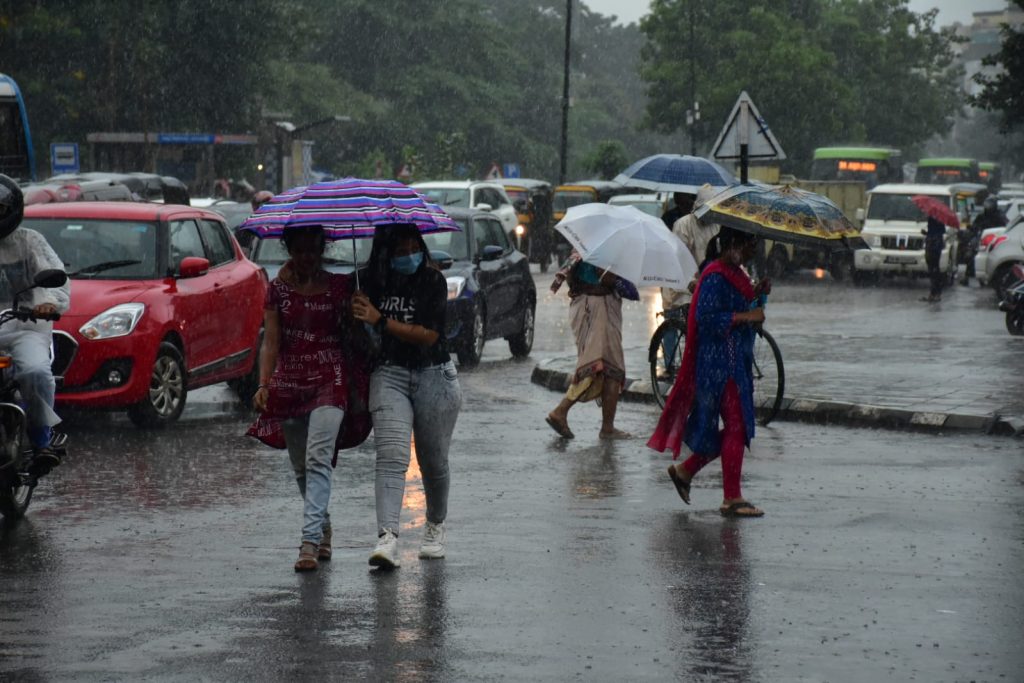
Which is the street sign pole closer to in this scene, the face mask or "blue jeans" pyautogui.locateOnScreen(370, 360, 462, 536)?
"blue jeans" pyautogui.locateOnScreen(370, 360, 462, 536)

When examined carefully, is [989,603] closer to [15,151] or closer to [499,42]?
[15,151]

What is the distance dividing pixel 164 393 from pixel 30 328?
4.14 m

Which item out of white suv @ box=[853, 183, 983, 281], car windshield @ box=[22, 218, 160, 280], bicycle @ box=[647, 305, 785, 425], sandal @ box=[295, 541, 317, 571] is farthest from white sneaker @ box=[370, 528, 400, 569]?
white suv @ box=[853, 183, 983, 281]

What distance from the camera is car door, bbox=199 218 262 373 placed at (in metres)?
14.5

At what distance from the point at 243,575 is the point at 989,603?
3134 millimetres

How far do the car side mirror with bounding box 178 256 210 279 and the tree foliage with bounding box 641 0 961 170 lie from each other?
215ft

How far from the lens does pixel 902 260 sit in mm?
37188

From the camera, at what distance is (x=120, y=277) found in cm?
1366

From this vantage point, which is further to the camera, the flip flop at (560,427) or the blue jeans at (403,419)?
the flip flop at (560,427)

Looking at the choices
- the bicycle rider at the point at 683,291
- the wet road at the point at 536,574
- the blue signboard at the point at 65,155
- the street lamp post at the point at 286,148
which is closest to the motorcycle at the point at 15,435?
the wet road at the point at 536,574

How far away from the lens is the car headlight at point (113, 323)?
12.9 meters

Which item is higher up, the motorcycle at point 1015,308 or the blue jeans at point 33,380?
the blue jeans at point 33,380

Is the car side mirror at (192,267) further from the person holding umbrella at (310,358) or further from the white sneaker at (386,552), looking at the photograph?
the white sneaker at (386,552)

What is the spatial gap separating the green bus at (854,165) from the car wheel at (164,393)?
5316 cm
